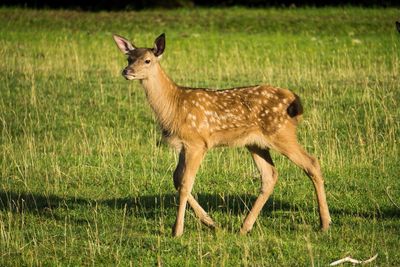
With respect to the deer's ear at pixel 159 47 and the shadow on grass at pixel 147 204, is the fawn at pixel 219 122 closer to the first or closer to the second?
A: the deer's ear at pixel 159 47

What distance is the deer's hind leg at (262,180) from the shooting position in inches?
380

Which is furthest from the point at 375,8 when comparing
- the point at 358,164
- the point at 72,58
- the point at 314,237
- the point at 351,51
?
the point at 314,237

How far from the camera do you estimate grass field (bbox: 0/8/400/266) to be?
895 cm

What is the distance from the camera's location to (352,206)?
10531 mm

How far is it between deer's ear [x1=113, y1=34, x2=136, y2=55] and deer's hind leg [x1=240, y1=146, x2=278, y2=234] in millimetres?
1823

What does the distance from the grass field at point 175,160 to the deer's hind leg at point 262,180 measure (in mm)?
169

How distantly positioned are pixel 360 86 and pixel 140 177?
716cm

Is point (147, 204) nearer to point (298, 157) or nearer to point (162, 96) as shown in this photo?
point (162, 96)

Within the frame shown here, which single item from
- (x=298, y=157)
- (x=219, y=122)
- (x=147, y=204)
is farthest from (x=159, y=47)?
(x=298, y=157)

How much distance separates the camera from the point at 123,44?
10.6 m

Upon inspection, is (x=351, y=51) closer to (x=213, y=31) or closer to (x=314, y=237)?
(x=213, y=31)

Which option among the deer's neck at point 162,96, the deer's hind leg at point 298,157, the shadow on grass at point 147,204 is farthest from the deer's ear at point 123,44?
the deer's hind leg at point 298,157

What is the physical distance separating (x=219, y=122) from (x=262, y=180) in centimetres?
84

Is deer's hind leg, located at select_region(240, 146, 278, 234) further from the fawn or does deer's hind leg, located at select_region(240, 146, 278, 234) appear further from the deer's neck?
the deer's neck
